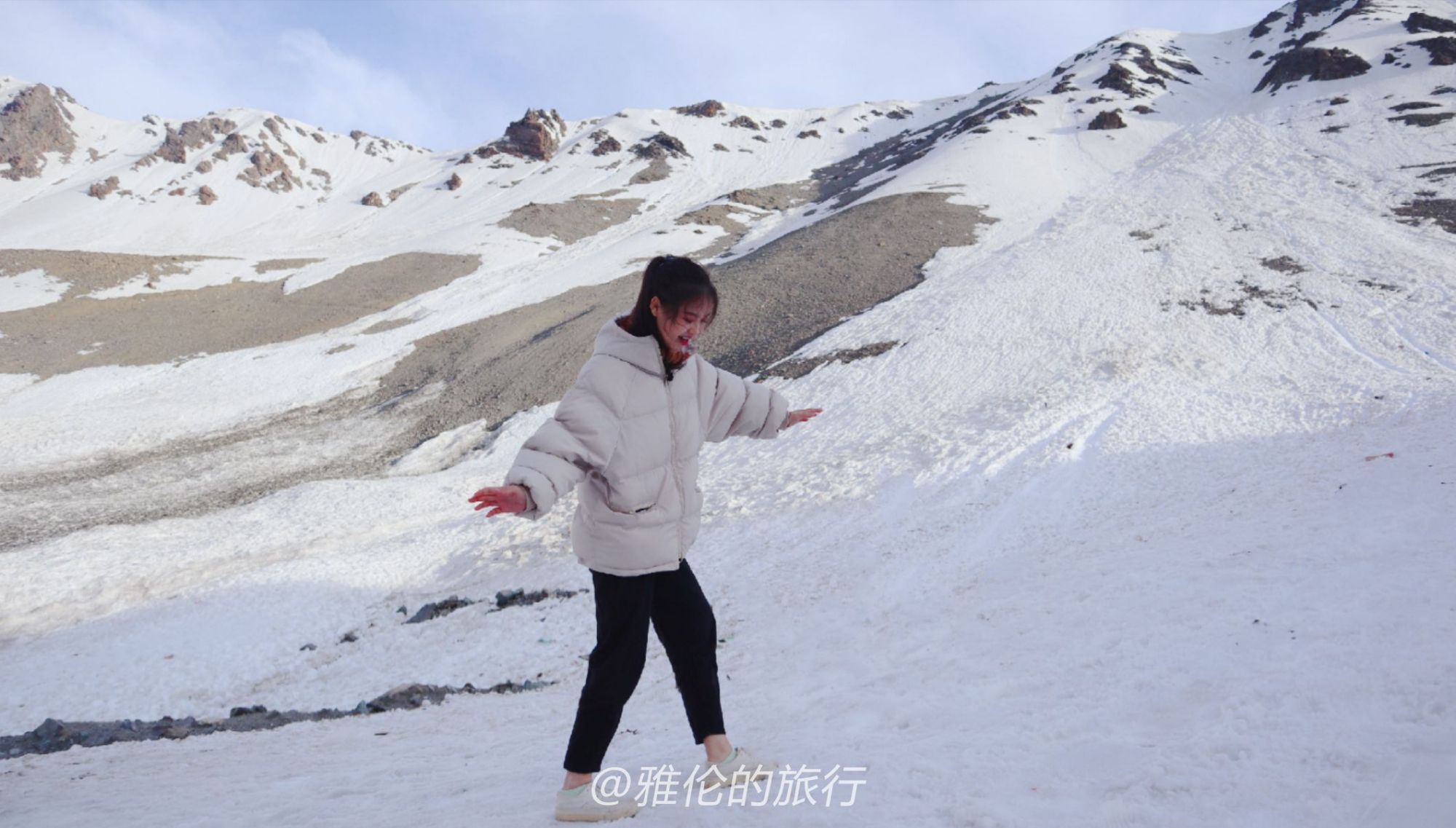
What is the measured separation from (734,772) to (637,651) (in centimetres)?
85

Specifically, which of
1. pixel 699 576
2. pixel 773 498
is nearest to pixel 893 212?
pixel 773 498

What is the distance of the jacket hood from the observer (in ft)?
11.4

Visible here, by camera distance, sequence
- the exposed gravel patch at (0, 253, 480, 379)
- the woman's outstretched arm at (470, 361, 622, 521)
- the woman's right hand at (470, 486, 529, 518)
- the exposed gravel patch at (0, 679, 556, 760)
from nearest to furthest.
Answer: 1. the woman's right hand at (470, 486, 529, 518)
2. the woman's outstretched arm at (470, 361, 622, 521)
3. the exposed gravel patch at (0, 679, 556, 760)
4. the exposed gravel patch at (0, 253, 480, 379)

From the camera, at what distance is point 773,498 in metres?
13.2

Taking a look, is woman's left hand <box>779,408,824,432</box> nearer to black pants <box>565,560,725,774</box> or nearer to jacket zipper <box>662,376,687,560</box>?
jacket zipper <box>662,376,687,560</box>

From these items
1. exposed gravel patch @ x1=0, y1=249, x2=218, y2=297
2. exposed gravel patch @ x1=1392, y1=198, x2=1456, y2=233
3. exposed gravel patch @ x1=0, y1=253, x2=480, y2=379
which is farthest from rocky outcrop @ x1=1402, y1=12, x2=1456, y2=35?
exposed gravel patch @ x1=0, y1=249, x2=218, y2=297

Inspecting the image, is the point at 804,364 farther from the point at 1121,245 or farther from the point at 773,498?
the point at 1121,245

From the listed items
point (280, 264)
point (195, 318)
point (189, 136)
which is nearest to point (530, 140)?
point (189, 136)

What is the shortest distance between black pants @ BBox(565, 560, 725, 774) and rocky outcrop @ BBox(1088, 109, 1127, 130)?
65042 millimetres

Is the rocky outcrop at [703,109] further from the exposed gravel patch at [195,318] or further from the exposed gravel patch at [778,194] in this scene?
the exposed gravel patch at [195,318]

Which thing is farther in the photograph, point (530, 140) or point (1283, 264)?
point (530, 140)

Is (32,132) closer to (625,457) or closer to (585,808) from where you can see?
(625,457)

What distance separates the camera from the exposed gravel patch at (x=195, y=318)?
33219mm

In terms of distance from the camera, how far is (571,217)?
69875mm
